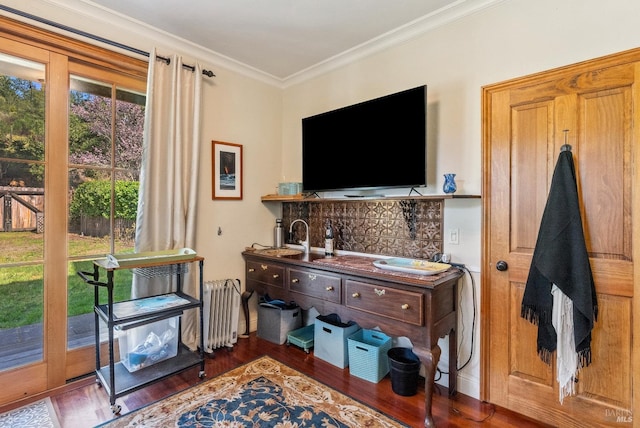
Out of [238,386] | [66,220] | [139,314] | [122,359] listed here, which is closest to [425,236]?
[238,386]

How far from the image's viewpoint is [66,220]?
2.24 m

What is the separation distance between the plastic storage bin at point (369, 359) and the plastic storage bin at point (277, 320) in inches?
28.3

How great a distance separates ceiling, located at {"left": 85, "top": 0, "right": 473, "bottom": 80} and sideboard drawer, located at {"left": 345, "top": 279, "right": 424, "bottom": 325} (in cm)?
187

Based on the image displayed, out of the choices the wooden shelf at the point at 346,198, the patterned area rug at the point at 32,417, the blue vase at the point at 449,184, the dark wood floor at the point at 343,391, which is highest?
the blue vase at the point at 449,184

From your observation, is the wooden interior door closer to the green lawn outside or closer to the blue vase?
the blue vase

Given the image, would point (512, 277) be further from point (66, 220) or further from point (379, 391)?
point (66, 220)

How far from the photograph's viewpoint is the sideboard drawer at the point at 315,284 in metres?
2.35

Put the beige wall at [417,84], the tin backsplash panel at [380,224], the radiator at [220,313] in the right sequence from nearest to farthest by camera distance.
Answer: the beige wall at [417,84], the tin backsplash panel at [380,224], the radiator at [220,313]

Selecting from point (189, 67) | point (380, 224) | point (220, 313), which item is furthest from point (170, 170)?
point (380, 224)

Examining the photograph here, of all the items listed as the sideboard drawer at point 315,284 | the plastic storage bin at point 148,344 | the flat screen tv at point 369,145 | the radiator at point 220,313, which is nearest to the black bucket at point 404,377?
the sideboard drawer at point 315,284

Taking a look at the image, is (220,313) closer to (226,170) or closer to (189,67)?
(226,170)

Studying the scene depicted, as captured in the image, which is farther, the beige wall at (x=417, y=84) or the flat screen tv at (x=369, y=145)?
the flat screen tv at (x=369, y=145)

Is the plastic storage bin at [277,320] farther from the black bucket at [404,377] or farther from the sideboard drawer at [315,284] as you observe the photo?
the black bucket at [404,377]

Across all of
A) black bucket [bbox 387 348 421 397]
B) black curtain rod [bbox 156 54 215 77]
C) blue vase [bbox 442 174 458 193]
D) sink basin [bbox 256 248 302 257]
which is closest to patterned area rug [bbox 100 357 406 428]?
black bucket [bbox 387 348 421 397]
